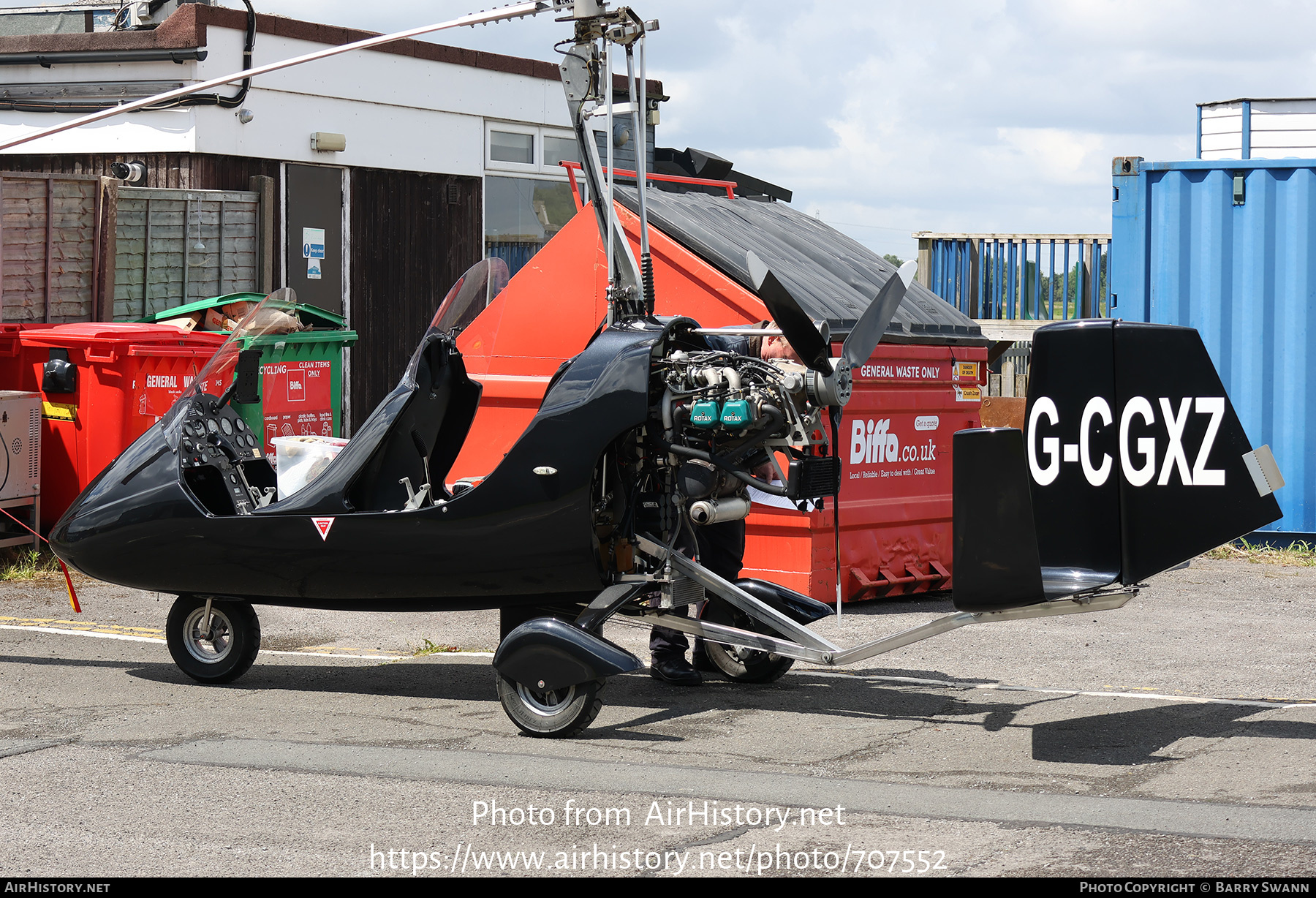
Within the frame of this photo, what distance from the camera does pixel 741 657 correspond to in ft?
23.1

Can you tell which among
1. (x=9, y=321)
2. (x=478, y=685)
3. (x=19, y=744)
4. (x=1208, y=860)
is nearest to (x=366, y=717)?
(x=478, y=685)

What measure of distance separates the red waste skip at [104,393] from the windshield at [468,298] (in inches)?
150

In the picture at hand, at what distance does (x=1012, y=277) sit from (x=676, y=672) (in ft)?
40.3

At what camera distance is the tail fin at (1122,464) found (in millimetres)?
5492

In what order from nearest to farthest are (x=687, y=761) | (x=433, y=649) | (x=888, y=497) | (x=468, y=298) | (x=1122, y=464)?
(x=687, y=761) < (x=1122, y=464) < (x=468, y=298) < (x=433, y=649) < (x=888, y=497)

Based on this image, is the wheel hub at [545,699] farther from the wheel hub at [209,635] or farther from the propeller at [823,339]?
the wheel hub at [209,635]

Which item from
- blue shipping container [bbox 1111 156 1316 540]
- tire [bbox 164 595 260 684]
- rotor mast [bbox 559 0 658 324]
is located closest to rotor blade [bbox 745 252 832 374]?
rotor mast [bbox 559 0 658 324]

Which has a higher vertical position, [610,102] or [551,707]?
[610,102]

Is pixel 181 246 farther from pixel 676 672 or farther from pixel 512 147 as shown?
pixel 676 672

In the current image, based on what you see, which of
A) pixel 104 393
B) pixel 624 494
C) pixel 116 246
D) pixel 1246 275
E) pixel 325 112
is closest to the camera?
pixel 624 494

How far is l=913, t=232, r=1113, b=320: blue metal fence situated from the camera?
57.0 feet

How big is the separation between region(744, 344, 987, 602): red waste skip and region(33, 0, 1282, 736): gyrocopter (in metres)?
1.77

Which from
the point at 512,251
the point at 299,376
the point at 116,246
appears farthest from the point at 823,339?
the point at 512,251
